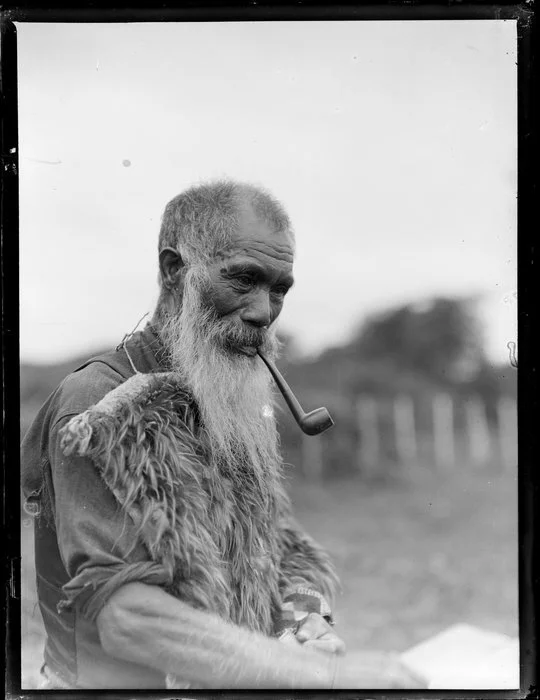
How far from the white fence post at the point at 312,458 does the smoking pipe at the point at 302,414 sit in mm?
285

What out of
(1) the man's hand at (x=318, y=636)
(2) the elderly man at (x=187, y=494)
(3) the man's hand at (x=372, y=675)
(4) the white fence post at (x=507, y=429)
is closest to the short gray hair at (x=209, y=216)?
(2) the elderly man at (x=187, y=494)

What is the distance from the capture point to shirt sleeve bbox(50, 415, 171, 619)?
2.38m

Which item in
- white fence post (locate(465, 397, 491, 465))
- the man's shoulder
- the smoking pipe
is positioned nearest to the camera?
the man's shoulder

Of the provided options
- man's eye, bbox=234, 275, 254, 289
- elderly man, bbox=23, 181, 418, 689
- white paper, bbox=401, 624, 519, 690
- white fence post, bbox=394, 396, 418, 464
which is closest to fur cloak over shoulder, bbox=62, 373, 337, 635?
elderly man, bbox=23, 181, 418, 689

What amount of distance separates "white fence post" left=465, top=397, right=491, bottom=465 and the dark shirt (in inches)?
55.0

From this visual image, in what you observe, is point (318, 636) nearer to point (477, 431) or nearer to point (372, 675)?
point (372, 675)

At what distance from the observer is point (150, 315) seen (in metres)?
2.71

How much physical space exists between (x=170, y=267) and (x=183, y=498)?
816 millimetres

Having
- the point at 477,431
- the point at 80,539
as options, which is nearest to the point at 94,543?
the point at 80,539

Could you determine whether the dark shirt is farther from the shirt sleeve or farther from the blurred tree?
the blurred tree

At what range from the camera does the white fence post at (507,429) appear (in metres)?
2.84

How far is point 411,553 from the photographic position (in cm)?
386

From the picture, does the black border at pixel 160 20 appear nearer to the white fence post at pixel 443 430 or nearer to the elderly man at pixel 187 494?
the elderly man at pixel 187 494

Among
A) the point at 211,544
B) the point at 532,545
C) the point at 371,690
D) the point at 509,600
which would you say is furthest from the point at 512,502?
the point at 211,544
